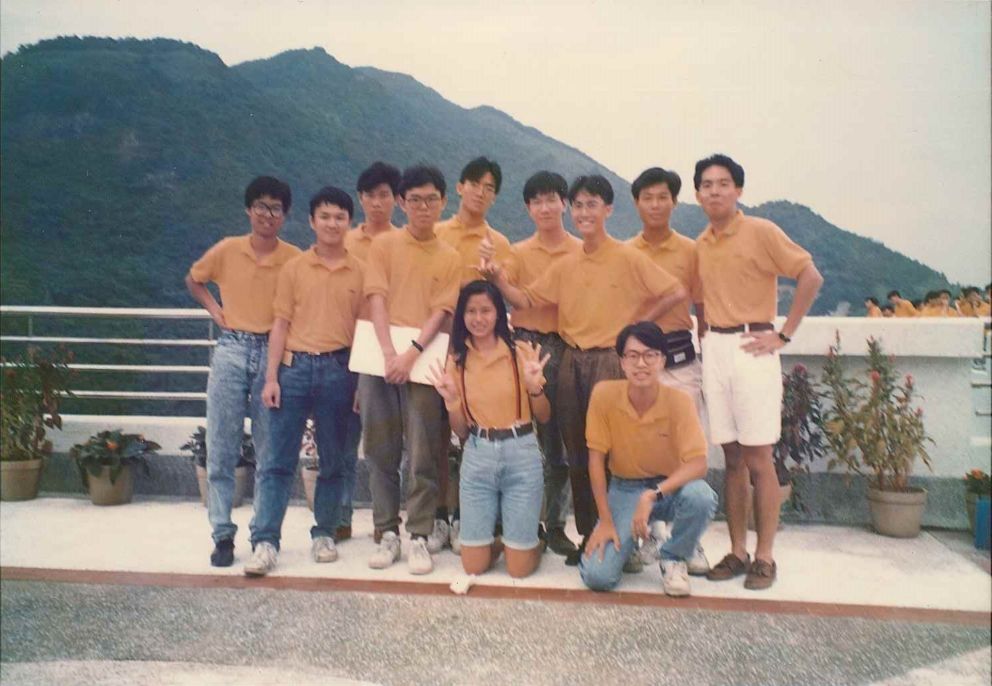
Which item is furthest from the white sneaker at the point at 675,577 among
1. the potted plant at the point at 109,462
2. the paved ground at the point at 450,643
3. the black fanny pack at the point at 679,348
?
the potted plant at the point at 109,462

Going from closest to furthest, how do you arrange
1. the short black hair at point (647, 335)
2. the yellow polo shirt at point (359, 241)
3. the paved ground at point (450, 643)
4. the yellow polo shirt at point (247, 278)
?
the paved ground at point (450, 643)
the short black hair at point (647, 335)
the yellow polo shirt at point (247, 278)
the yellow polo shirt at point (359, 241)

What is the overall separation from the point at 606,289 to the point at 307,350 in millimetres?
1249

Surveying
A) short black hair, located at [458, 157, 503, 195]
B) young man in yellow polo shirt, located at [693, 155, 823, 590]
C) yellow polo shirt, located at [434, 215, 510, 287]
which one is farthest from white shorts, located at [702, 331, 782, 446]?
short black hair, located at [458, 157, 503, 195]

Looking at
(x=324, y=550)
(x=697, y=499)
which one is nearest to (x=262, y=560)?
(x=324, y=550)

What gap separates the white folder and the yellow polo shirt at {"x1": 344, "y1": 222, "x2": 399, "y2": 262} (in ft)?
1.16

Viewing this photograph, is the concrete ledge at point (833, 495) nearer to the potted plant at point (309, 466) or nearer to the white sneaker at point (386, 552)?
the potted plant at point (309, 466)

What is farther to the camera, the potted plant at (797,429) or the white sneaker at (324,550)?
the potted plant at (797,429)

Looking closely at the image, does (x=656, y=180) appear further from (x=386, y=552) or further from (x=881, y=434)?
(x=386, y=552)

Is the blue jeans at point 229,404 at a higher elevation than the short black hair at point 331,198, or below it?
below

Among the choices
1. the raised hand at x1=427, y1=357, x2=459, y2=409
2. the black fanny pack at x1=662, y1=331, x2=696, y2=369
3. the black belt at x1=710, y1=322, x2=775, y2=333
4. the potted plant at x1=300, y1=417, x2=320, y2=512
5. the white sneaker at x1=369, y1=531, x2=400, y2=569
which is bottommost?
the white sneaker at x1=369, y1=531, x2=400, y2=569

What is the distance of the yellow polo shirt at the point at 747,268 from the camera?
300 cm

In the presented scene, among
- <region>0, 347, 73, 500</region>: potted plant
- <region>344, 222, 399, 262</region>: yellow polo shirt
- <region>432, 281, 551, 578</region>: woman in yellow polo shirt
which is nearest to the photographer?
<region>432, 281, 551, 578</region>: woman in yellow polo shirt

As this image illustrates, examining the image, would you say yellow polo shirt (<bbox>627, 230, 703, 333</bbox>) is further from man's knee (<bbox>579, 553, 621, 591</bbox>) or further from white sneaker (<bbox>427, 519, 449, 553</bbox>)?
white sneaker (<bbox>427, 519, 449, 553</bbox>)

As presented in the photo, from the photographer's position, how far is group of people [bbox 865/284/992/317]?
3.06m
